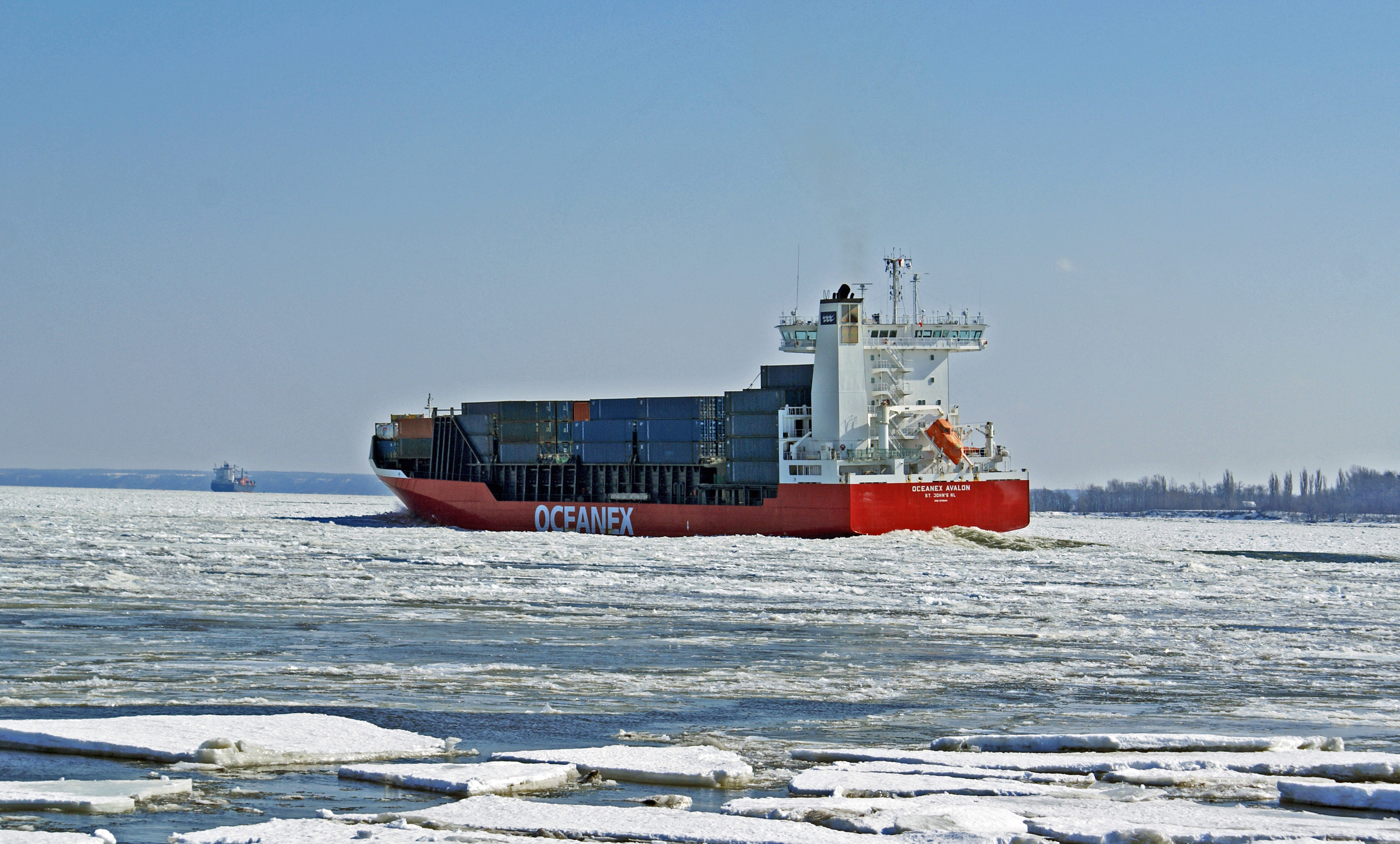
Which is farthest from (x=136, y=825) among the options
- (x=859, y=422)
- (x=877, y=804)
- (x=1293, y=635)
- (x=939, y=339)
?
(x=939, y=339)

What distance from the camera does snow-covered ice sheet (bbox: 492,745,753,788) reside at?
291 inches

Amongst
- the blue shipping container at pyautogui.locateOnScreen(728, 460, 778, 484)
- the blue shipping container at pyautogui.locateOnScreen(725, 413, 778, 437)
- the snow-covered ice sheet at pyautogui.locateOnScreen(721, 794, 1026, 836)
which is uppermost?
the blue shipping container at pyautogui.locateOnScreen(725, 413, 778, 437)

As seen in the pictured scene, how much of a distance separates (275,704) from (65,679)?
2.45 meters

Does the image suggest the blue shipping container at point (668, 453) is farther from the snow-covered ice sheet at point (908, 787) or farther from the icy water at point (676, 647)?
the snow-covered ice sheet at point (908, 787)

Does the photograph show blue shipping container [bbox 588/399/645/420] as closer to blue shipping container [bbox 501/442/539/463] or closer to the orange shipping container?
blue shipping container [bbox 501/442/539/463]

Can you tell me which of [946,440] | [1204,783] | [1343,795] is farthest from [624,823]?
[946,440]

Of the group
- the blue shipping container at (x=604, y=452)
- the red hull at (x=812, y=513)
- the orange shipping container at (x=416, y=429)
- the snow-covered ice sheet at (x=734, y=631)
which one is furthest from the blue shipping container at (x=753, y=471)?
the orange shipping container at (x=416, y=429)

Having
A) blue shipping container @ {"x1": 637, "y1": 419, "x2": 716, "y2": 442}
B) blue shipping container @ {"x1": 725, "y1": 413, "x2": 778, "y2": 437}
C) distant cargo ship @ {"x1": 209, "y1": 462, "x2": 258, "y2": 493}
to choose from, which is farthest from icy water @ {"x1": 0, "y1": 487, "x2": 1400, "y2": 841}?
distant cargo ship @ {"x1": 209, "y1": 462, "x2": 258, "y2": 493}

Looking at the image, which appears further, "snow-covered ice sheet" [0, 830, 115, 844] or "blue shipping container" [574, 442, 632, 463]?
"blue shipping container" [574, 442, 632, 463]

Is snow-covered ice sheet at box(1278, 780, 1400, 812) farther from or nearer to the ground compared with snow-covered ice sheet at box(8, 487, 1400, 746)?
farther from the ground

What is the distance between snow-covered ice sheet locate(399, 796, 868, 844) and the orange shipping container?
1884 inches

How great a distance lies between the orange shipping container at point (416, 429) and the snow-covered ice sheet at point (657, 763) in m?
46.5

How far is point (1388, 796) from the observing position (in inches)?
268

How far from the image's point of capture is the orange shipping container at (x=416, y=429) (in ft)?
176
